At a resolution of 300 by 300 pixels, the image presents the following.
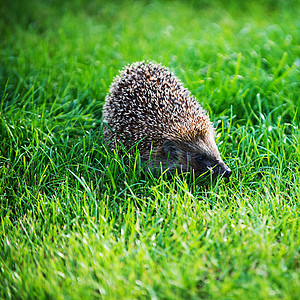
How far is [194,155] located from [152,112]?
623 mm

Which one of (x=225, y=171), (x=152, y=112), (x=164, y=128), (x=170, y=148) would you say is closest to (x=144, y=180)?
(x=170, y=148)

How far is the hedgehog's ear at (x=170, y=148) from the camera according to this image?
12.7ft

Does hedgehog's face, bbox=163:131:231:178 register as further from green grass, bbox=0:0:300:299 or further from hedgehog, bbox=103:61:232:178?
green grass, bbox=0:0:300:299

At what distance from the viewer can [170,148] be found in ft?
12.9

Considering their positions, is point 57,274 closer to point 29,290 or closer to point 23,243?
point 29,290

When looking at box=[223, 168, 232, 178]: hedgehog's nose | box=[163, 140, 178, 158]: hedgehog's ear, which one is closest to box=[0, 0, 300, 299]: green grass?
box=[223, 168, 232, 178]: hedgehog's nose

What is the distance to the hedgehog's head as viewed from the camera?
3746 mm

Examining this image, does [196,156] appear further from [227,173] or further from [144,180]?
[144,180]

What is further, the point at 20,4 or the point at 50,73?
the point at 20,4

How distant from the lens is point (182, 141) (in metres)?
3.84

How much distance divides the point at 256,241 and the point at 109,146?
1972mm

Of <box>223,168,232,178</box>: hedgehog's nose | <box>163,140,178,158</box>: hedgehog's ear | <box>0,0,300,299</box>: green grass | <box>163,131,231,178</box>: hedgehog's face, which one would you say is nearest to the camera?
<box>0,0,300,299</box>: green grass

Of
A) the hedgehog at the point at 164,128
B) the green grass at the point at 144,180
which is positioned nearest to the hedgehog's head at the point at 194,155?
the hedgehog at the point at 164,128

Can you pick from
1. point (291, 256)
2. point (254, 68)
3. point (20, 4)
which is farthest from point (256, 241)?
point (20, 4)
